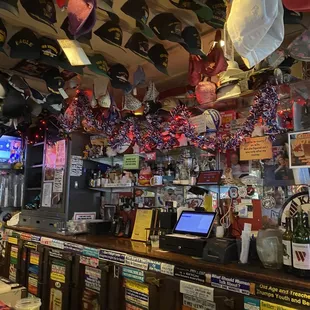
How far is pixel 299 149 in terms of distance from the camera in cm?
223

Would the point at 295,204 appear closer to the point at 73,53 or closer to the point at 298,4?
the point at 298,4

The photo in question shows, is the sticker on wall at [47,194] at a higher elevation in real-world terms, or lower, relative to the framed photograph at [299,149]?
lower

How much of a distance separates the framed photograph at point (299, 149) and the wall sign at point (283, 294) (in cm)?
87

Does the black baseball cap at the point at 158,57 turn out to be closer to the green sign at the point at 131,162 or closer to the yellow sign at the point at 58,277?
the green sign at the point at 131,162

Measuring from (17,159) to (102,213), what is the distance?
1.87 meters

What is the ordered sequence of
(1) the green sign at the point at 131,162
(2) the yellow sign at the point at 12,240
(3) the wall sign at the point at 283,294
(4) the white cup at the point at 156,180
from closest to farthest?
(3) the wall sign at the point at 283,294 → (4) the white cup at the point at 156,180 → (1) the green sign at the point at 131,162 → (2) the yellow sign at the point at 12,240

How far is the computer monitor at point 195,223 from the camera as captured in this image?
94.3 inches

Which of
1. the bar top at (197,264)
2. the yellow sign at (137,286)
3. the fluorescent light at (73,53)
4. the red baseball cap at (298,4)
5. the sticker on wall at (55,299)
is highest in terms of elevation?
the fluorescent light at (73,53)

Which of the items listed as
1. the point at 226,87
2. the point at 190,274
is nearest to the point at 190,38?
the point at 226,87

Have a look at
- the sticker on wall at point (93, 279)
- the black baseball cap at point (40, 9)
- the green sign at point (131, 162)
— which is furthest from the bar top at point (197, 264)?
the black baseball cap at point (40, 9)

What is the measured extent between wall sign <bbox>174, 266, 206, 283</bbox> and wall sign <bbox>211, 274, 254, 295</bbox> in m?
0.08

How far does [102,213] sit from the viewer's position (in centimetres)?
387

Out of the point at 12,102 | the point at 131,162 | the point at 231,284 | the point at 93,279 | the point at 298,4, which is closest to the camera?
the point at 298,4

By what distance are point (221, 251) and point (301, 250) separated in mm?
487
